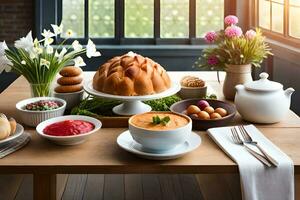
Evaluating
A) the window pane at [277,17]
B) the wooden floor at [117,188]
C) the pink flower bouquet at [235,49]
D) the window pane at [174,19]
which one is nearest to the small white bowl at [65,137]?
the pink flower bouquet at [235,49]

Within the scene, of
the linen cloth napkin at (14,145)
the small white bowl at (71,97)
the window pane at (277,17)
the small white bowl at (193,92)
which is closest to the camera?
the linen cloth napkin at (14,145)

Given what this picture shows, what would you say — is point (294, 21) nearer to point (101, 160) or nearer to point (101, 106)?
point (101, 106)

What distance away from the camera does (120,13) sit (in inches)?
185

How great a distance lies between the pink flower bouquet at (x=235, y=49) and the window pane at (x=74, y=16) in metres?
2.73

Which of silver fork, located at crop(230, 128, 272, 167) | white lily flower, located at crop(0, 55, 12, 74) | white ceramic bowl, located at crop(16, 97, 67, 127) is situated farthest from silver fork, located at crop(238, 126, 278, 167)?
white lily flower, located at crop(0, 55, 12, 74)

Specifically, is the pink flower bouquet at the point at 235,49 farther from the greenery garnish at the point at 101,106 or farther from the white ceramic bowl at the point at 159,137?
the white ceramic bowl at the point at 159,137

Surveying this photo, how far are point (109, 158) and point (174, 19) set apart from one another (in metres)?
3.41

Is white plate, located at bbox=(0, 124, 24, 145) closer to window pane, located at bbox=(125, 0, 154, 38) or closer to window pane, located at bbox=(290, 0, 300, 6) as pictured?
window pane, located at bbox=(290, 0, 300, 6)

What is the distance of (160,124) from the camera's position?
4.91 feet

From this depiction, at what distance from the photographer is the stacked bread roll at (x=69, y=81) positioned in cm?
208

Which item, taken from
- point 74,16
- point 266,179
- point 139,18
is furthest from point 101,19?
point 266,179

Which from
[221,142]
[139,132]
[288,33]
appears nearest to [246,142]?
[221,142]

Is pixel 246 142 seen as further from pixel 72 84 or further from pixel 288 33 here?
pixel 288 33

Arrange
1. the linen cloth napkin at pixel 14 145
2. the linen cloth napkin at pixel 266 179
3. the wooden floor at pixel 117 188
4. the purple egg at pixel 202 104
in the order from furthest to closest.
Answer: the wooden floor at pixel 117 188, the purple egg at pixel 202 104, the linen cloth napkin at pixel 14 145, the linen cloth napkin at pixel 266 179
